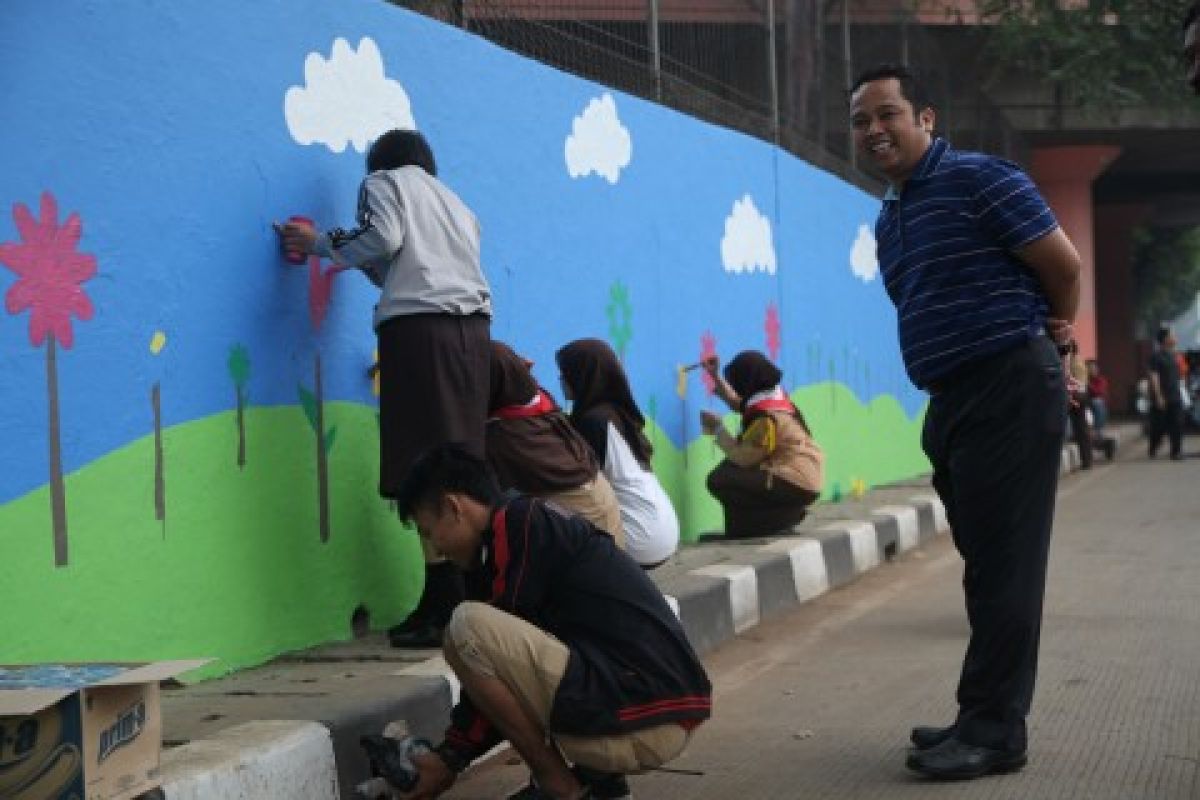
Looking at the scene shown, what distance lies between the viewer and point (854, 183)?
44.6 feet

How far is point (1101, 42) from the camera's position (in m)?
15.5

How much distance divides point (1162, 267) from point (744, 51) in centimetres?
3824

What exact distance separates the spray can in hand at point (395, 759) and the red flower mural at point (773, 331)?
678 centimetres

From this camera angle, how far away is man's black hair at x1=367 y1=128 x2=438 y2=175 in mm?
5480

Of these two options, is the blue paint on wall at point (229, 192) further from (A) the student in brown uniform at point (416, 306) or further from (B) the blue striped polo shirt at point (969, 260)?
(B) the blue striped polo shirt at point (969, 260)

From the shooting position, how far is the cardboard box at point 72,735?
125 inches

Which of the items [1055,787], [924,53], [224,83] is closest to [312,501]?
[224,83]

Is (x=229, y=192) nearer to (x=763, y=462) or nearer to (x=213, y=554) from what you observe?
(x=213, y=554)

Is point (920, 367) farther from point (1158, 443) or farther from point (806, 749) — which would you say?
point (1158, 443)

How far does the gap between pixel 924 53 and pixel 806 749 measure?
37.6ft

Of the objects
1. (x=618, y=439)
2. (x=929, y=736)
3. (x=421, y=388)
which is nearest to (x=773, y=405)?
(x=618, y=439)

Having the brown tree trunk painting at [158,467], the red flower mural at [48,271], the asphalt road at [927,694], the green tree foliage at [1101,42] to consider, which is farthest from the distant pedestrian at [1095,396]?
the red flower mural at [48,271]

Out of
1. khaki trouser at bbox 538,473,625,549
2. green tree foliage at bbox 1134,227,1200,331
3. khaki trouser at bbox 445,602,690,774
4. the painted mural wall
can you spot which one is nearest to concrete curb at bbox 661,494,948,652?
khaki trouser at bbox 538,473,625,549

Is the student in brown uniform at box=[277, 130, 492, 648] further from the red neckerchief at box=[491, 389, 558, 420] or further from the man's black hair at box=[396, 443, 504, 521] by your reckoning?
the man's black hair at box=[396, 443, 504, 521]
